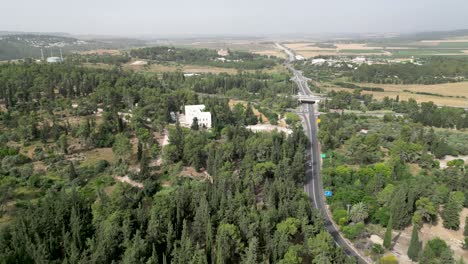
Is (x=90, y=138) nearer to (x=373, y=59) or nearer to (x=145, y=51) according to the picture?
(x=145, y=51)

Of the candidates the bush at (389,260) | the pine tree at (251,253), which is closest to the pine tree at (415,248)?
the bush at (389,260)

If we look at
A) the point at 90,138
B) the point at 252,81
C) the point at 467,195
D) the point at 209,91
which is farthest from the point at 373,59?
the point at 90,138

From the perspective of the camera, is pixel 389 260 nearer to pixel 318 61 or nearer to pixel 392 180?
pixel 392 180

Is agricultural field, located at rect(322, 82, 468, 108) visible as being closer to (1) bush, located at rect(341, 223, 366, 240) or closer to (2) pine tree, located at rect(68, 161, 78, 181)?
(1) bush, located at rect(341, 223, 366, 240)

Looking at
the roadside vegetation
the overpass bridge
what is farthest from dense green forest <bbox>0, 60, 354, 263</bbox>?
the overpass bridge

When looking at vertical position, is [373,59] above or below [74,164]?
above
